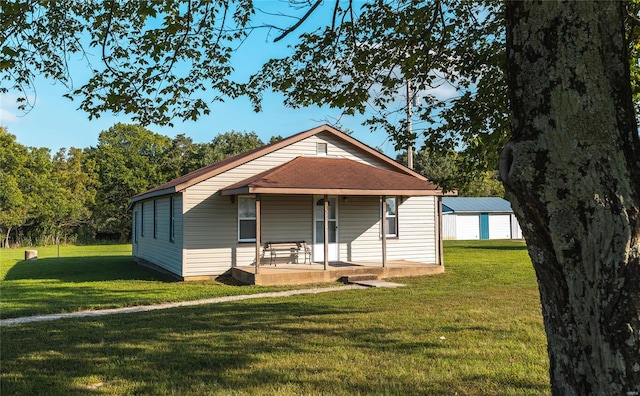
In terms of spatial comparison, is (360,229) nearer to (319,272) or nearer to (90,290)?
(319,272)

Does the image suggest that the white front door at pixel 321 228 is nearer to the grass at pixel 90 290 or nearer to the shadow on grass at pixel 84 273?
the grass at pixel 90 290

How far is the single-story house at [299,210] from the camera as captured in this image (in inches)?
559

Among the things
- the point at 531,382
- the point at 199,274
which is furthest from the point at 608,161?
the point at 199,274

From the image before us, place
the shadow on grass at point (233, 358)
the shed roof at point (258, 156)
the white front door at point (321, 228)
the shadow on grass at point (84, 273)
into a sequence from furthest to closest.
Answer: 1. the white front door at point (321, 228)
2. the shadow on grass at point (84, 273)
3. the shed roof at point (258, 156)
4. the shadow on grass at point (233, 358)

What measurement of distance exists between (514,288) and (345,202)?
20.1 feet

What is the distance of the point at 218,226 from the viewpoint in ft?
48.1

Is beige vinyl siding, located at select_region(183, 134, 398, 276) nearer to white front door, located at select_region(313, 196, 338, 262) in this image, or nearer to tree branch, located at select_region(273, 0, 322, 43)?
white front door, located at select_region(313, 196, 338, 262)

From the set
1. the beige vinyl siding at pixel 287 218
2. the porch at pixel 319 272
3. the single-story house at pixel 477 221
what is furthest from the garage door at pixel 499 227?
the beige vinyl siding at pixel 287 218

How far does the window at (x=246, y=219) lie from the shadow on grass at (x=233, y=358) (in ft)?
21.7

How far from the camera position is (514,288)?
1178 centimetres

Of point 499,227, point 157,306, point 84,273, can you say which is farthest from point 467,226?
point 157,306

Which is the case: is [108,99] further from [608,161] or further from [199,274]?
[199,274]

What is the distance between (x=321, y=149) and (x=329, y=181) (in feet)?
8.70

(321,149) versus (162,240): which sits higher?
(321,149)
